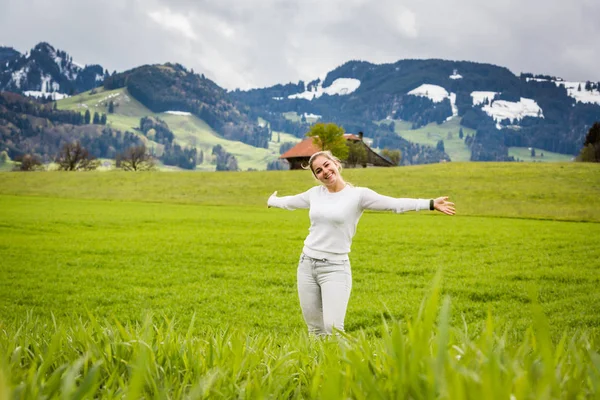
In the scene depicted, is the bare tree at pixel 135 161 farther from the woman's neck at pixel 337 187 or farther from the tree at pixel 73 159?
the woman's neck at pixel 337 187

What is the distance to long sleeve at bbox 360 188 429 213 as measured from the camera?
19.5 ft

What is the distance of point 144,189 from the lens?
217 ft

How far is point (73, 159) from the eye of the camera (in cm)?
12419

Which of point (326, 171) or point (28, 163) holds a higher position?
point (28, 163)

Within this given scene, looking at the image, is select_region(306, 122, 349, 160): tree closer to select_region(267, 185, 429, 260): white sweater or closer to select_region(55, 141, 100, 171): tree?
select_region(55, 141, 100, 171): tree

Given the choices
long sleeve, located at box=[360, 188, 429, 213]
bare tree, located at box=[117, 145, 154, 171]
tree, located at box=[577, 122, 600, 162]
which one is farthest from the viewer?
bare tree, located at box=[117, 145, 154, 171]

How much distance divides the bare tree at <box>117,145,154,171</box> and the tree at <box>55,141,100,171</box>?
1334 cm

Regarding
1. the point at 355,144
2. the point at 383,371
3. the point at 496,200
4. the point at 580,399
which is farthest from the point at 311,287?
the point at 355,144

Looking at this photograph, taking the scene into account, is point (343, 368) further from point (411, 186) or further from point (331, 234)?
point (411, 186)

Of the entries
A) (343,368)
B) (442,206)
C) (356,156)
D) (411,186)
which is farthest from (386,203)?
(356,156)

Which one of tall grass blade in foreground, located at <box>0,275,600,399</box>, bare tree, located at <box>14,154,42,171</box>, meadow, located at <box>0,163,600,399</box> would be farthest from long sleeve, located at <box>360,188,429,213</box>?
bare tree, located at <box>14,154,42,171</box>

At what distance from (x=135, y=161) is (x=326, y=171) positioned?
14251 cm

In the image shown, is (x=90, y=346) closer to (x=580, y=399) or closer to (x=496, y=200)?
(x=580, y=399)

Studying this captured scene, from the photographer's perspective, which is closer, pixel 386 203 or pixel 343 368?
pixel 343 368
